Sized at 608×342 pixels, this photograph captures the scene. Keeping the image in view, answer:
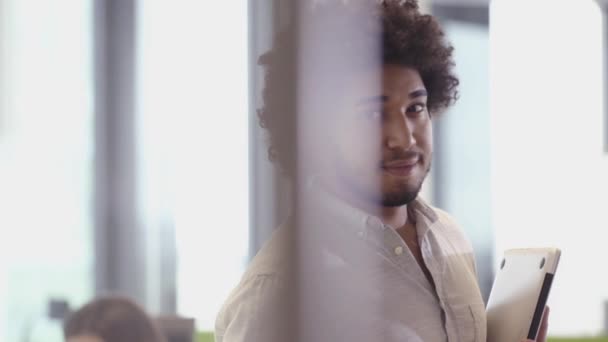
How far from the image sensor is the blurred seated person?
1.88ft

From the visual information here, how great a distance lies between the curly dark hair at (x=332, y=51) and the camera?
2.13ft

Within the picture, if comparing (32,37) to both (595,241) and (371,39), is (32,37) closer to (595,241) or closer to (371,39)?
(371,39)

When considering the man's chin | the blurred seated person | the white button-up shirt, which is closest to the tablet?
the white button-up shirt

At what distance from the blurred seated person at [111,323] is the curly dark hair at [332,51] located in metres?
0.17

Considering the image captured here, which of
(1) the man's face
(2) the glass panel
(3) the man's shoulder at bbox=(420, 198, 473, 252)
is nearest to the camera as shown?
(2) the glass panel

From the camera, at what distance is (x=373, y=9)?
2.50 ft

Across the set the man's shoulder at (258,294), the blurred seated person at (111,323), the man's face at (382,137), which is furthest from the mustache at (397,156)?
the blurred seated person at (111,323)

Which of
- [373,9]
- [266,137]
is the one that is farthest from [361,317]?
[373,9]

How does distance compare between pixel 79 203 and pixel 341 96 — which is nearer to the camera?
pixel 79 203

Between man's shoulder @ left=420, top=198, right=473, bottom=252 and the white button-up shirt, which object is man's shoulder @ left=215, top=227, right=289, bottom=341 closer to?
the white button-up shirt

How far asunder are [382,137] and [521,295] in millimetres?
256

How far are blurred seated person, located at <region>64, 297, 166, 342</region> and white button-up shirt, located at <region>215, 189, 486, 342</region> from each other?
0.06 m

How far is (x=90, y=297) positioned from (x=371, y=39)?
0.37 m

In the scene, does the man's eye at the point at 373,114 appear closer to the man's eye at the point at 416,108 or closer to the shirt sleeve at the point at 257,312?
the man's eye at the point at 416,108
